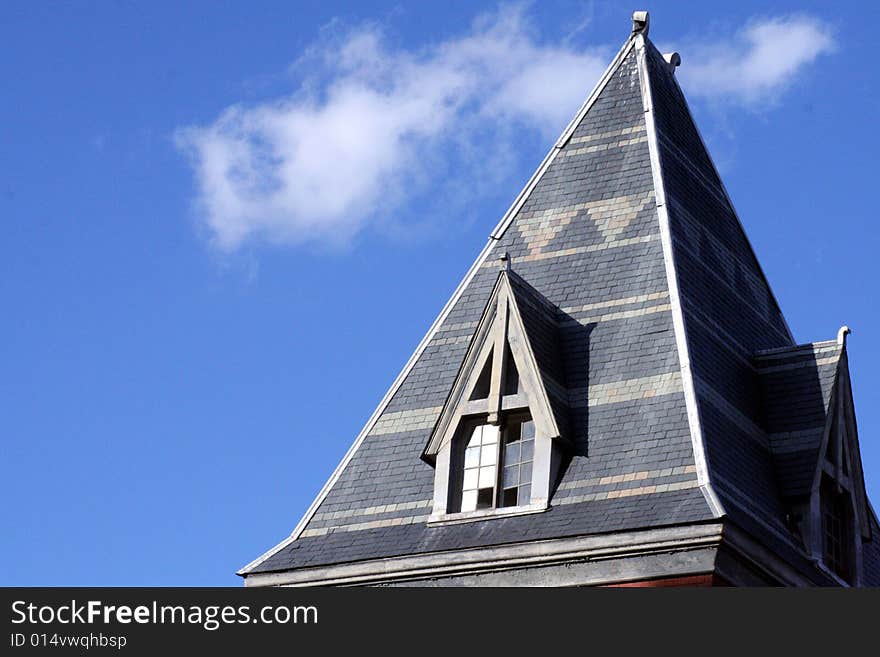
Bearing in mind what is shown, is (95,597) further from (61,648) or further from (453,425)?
(453,425)

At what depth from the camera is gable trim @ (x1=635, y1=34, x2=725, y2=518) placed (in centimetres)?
3052

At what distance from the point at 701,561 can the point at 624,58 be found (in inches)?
456

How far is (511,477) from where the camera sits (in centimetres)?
3234

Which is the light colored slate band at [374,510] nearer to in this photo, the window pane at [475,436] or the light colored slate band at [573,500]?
the light colored slate band at [573,500]

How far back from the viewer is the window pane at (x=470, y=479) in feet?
107

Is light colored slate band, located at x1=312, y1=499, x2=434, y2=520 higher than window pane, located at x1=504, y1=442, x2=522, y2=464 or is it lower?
lower

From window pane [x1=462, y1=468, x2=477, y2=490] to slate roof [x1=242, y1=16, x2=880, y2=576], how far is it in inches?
21.8

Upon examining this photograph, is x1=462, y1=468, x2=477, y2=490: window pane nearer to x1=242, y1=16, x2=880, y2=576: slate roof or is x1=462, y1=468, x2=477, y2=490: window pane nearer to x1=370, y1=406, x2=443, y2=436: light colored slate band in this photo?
x1=242, y1=16, x2=880, y2=576: slate roof

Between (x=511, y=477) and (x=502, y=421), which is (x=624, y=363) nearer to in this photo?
(x=502, y=421)

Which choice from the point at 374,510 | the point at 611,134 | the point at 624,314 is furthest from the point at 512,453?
the point at 611,134

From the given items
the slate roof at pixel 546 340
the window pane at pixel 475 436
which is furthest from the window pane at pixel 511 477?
the slate roof at pixel 546 340

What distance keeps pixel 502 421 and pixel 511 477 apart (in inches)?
33.8

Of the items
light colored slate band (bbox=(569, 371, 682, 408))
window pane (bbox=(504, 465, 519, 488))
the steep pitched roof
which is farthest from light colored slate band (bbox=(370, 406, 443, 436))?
light colored slate band (bbox=(569, 371, 682, 408))

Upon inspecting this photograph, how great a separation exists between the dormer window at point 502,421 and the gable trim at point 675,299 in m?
1.86
